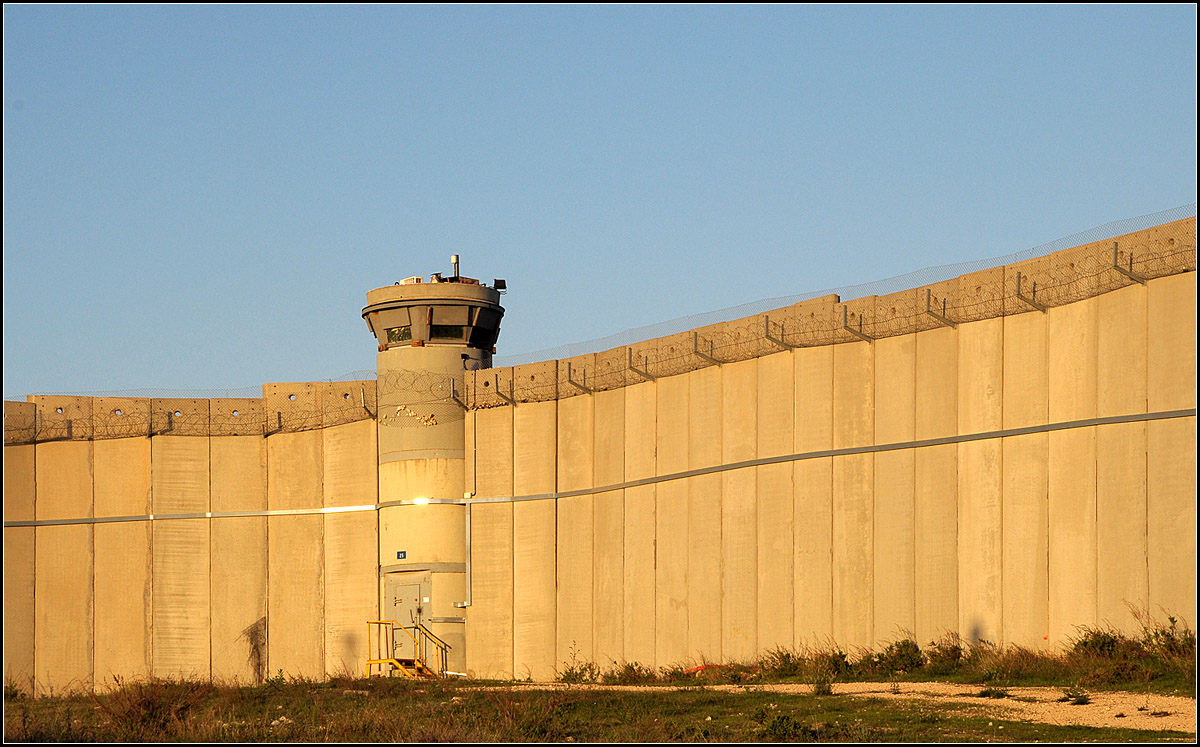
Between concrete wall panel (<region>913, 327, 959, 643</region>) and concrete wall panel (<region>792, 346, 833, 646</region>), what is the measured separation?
202 centimetres

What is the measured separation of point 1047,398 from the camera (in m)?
23.7

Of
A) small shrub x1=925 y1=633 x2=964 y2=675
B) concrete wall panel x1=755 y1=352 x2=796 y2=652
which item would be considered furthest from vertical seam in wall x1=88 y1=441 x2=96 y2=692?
small shrub x1=925 y1=633 x2=964 y2=675

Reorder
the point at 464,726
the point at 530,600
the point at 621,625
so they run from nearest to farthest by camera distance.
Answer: the point at 464,726, the point at 621,625, the point at 530,600

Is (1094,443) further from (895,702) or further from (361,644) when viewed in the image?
(361,644)

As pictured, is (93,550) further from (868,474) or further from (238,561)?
(868,474)

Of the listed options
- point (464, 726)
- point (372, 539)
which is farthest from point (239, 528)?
point (464, 726)

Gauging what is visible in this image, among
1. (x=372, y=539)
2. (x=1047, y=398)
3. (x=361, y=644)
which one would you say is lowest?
(x=361, y=644)

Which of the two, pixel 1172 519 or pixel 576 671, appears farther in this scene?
pixel 576 671

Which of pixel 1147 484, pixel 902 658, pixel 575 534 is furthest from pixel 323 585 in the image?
pixel 1147 484

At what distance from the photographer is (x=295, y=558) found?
3716 cm

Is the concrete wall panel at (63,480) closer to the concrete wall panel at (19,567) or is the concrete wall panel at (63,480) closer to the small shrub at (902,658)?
the concrete wall panel at (19,567)

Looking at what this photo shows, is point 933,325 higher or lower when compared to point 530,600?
higher

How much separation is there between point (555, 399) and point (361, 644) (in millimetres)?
7953

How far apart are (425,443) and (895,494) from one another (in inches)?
545
